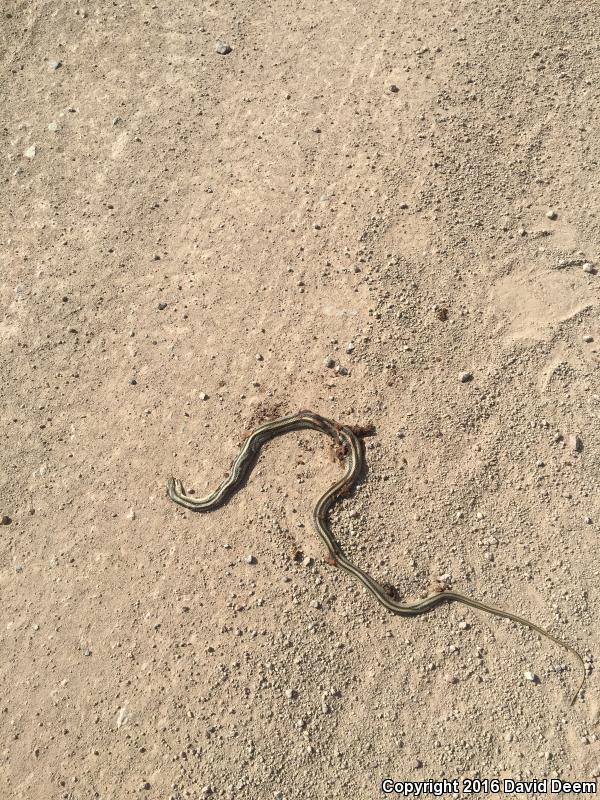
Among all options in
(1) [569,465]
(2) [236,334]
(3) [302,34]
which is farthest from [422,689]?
(3) [302,34]

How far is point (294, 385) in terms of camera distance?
770 centimetres

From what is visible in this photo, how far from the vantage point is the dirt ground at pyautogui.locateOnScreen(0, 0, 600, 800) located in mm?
6344

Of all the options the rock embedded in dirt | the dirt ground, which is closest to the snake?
the dirt ground

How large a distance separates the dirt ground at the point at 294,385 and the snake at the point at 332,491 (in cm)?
13

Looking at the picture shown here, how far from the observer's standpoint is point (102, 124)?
9516mm

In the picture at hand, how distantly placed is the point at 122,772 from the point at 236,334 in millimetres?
5109

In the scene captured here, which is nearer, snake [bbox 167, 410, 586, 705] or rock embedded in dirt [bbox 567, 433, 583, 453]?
snake [bbox 167, 410, 586, 705]

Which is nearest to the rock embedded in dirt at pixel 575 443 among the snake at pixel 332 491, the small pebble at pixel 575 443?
the small pebble at pixel 575 443

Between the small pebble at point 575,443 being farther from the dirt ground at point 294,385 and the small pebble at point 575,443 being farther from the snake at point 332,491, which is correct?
the snake at point 332,491

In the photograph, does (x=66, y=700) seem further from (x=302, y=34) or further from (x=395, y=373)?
(x=302, y=34)

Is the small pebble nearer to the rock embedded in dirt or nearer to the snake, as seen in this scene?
the rock embedded in dirt

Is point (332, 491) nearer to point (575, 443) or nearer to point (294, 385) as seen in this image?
point (294, 385)

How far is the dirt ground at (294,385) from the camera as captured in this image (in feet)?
20.8

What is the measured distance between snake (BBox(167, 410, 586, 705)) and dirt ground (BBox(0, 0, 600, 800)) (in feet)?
0.43
